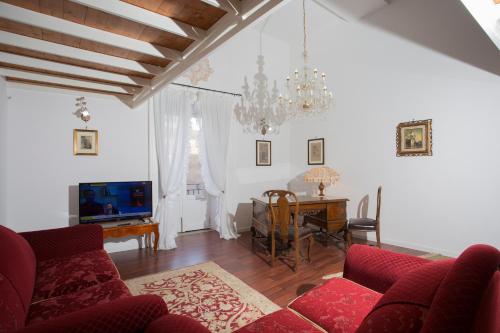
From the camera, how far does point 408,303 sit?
2.95ft

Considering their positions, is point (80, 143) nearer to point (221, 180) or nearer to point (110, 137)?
point (110, 137)

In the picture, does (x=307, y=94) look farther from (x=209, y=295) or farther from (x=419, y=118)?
(x=209, y=295)

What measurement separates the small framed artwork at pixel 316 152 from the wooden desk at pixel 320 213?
1251 millimetres

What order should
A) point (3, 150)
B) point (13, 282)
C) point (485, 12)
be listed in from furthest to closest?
point (3, 150) → point (485, 12) → point (13, 282)

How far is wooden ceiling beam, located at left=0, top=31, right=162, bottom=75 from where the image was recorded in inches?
84.7

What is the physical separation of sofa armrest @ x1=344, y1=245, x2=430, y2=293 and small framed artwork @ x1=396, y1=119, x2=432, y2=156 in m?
2.67

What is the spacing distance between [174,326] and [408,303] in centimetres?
91

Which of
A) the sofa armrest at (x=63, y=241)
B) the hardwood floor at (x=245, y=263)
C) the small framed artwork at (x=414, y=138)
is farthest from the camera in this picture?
the small framed artwork at (x=414, y=138)

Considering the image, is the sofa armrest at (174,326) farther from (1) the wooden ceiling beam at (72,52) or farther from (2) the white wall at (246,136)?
(2) the white wall at (246,136)

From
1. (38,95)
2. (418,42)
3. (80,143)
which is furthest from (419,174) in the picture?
(38,95)

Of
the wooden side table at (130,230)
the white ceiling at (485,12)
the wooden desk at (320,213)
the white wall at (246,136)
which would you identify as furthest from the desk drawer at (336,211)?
the white ceiling at (485,12)

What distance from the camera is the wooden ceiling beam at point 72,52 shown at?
2150 mm

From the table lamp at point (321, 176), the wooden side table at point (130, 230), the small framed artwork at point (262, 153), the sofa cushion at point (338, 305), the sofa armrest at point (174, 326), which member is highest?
the small framed artwork at point (262, 153)

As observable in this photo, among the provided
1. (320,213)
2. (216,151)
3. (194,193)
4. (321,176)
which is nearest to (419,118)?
(321,176)
